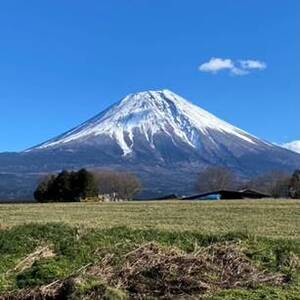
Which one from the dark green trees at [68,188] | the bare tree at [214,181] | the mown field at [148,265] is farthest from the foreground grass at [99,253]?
the bare tree at [214,181]

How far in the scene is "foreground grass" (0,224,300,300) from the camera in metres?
12.2

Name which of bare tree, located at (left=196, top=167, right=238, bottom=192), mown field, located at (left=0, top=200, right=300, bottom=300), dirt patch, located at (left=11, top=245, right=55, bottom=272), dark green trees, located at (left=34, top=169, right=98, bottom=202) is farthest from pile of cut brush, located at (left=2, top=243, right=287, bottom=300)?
bare tree, located at (left=196, top=167, right=238, bottom=192)

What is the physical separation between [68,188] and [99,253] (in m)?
77.2

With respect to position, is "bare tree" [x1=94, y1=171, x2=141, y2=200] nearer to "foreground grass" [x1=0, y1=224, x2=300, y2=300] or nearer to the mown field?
"foreground grass" [x1=0, y1=224, x2=300, y2=300]

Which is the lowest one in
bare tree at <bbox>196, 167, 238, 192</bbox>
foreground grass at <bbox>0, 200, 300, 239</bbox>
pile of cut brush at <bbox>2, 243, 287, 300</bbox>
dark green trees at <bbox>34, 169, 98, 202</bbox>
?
pile of cut brush at <bbox>2, 243, 287, 300</bbox>

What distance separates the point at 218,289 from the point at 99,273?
231 centimetres

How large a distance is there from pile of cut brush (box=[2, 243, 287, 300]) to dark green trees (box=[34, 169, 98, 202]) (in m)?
77.1

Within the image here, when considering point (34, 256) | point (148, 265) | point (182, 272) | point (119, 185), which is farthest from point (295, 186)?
point (182, 272)

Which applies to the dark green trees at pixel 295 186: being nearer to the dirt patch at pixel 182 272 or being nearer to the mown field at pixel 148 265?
the mown field at pixel 148 265

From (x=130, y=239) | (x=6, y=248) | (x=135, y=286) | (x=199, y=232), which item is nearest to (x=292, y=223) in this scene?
(x=199, y=232)

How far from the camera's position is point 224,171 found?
169250 mm

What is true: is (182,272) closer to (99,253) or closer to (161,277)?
(161,277)

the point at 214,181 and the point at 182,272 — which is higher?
the point at 214,181

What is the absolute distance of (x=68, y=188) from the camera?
91938 mm
